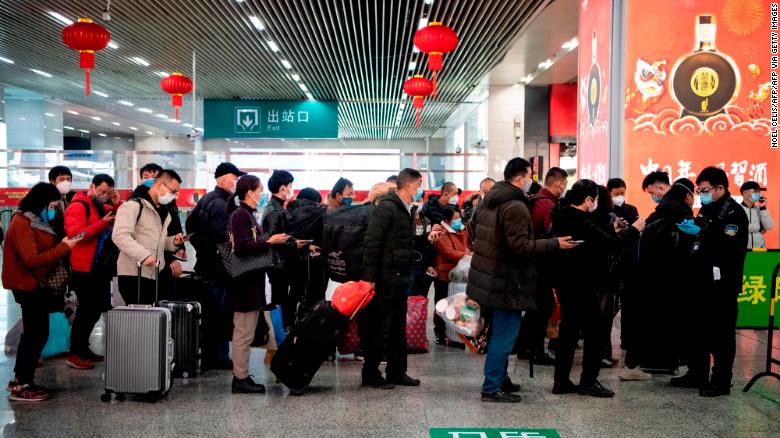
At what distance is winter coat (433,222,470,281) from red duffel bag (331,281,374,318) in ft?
5.27

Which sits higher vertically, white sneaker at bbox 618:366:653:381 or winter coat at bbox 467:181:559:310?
winter coat at bbox 467:181:559:310

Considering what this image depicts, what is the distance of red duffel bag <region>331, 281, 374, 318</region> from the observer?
181 inches

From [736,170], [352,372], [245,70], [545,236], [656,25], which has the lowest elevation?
[352,372]

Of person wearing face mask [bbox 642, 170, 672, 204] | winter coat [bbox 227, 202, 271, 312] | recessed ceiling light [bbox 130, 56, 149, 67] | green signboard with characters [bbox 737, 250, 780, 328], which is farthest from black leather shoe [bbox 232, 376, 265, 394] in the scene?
recessed ceiling light [bbox 130, 56, 149, 67]

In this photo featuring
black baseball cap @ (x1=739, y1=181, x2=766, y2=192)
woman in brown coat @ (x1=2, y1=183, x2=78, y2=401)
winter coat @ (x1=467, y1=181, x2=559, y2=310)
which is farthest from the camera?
black baseball cap @ (x1=739, y1=181, x2=766, y2=192)

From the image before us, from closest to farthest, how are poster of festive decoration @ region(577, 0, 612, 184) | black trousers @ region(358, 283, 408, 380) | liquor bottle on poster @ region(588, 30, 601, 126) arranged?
1. black trousers @ region(358, 283, 408, 380)
2. poster of festive decoration @ region(577, 0, 612, 184)
3. liquor bottle on poster @ region(588, 30, 601, 126)

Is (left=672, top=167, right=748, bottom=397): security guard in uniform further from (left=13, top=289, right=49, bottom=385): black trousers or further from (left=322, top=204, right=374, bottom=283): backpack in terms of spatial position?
(left=13, top=289, right=49, bottom=385): black trousers

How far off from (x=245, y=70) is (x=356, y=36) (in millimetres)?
4376

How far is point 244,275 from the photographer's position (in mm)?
4516

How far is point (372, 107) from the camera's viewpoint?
24672 mm

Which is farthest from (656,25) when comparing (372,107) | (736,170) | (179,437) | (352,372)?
(372,107)

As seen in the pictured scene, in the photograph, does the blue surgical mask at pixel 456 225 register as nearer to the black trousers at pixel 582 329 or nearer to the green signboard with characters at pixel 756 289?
the black trousers at pixel 582 329

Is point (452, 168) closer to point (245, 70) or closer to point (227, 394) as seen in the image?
point (245, 70)

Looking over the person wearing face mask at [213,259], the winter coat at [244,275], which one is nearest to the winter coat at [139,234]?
the person wearing face mask at [213,259]
